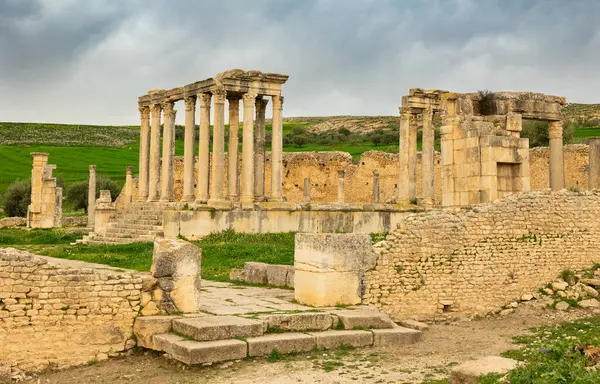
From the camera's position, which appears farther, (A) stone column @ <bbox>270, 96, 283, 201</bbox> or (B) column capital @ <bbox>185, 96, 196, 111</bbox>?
(B) column capital @ <bbox>185, 96, 196, 111</bbox>

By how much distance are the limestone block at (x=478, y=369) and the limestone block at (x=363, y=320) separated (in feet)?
9.83

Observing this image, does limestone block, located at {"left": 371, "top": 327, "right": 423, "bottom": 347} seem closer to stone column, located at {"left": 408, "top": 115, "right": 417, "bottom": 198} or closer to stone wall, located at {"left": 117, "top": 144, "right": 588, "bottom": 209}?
stone column, located at {"left": 408, "top": 115, "right": 417, "bottom": 198}

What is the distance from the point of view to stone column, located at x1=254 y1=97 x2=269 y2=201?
27062 mm

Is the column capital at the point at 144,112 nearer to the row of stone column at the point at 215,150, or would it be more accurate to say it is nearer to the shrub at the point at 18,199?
the row of stone column at the point at 215,150

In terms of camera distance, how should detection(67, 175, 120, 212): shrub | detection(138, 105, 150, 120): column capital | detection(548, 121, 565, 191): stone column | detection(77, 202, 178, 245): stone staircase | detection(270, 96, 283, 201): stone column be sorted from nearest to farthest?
detection(548, 121, 565, 191): stone column → detection(77, 202, 178, 245): stone staircase → detection(270, 96, 283, 201): stone column → detection(138, 105, 150, 120): column capital → detection(67, 175, 120, 212): shrub

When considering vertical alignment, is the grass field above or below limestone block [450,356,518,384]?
above

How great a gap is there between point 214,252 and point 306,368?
35.4ft

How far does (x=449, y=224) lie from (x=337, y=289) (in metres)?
2.84

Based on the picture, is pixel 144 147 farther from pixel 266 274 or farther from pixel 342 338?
pixel 342 338

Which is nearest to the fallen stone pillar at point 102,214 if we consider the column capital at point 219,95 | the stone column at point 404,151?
the column capital at point 219,95

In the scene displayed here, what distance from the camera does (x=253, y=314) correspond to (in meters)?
9.55

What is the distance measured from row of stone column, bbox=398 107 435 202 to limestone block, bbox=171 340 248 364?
19.4 meters

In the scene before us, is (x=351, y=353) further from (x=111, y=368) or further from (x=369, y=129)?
(x=369, y=129)

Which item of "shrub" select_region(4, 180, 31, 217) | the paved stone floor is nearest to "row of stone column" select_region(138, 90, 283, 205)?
the paved stone floor
